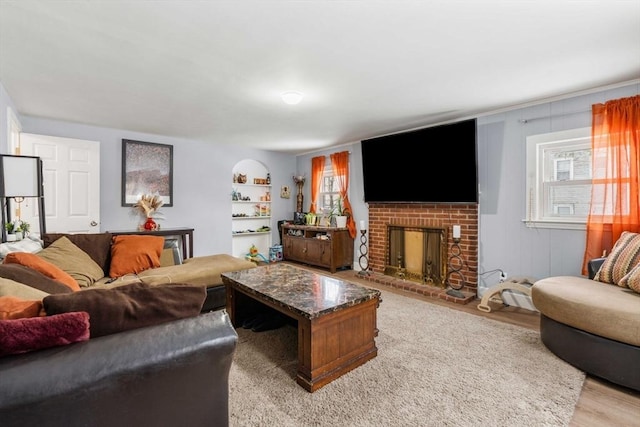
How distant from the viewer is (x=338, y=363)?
1.98 meters

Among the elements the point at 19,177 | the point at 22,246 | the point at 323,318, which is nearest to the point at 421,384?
the point at 323,318

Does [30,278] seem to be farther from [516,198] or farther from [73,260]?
[516,198]

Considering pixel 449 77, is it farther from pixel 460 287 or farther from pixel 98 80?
pixel 98 80

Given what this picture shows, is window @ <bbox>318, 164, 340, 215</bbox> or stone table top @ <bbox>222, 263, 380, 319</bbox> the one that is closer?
stone table top @ <bbox>222, 263, 380, 319</bbox>

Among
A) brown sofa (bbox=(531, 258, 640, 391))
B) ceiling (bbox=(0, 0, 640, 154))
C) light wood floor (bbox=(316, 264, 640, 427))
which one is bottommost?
light wood floor (bbox=(316, 264, 640, 427))

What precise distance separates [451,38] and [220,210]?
4584mm

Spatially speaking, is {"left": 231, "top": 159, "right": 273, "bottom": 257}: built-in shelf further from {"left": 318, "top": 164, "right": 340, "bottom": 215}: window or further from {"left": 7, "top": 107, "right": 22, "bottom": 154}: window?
{"left": 7, "top": 107, "right": 22, "bottom": 154}: window

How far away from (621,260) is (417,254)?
2302 mm

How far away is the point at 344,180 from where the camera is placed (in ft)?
17.8

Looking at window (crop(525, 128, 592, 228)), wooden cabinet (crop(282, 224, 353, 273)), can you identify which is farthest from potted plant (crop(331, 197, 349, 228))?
window (crop(525, 128, 592, 228))

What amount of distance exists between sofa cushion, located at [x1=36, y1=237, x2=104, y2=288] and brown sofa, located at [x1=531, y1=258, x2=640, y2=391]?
3739 mm

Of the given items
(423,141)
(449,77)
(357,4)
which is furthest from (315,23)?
(423,141)

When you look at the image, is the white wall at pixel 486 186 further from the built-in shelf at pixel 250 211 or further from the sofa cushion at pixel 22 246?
the sofa cushion at pixel 22 246

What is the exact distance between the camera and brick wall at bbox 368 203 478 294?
380 cm
